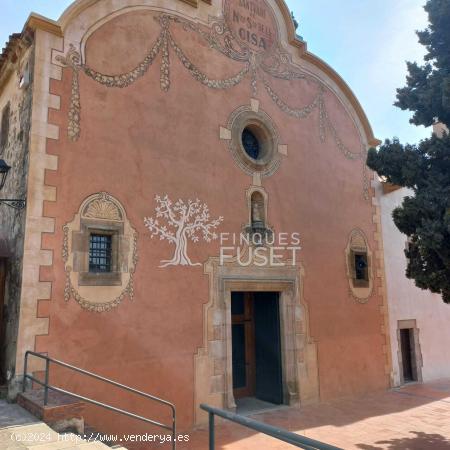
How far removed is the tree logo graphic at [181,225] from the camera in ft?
25.7

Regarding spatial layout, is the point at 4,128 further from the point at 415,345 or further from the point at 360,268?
the point at 415,345

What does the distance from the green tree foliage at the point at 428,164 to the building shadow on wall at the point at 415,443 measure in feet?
7.63

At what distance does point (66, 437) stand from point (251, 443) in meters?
3.24

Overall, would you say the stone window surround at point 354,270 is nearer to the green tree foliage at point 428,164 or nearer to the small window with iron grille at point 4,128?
the green tree foliage at point 428,164

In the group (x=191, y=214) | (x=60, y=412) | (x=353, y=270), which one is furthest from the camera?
(x=353, y=270)

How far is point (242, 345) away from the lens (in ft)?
31.8

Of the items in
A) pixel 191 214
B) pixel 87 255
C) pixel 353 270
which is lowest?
pixel 87 255

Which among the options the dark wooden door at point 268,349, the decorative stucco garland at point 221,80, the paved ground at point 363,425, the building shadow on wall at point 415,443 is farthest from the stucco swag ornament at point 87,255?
the building shadow on wall at point 415,443

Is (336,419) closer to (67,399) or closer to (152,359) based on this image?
(152,359)

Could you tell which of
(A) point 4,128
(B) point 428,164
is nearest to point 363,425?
(B) point 428,164

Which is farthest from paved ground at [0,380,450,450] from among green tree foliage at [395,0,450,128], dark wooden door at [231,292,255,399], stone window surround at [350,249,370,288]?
green tree foliage at [395,0,450,128]

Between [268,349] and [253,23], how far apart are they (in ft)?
24.5

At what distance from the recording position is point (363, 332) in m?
11.0

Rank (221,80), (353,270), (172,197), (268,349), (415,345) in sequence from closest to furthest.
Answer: (172,197)
(221,80)
(268,349)
(353,270)
(415,345)
